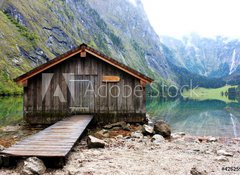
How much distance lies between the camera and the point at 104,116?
20.7 meters

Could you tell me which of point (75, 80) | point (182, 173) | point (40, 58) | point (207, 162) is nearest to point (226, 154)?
point (207, 162)

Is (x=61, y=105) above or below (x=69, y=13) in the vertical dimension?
below

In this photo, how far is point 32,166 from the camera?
31.7ft

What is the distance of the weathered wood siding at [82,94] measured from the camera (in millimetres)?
20578

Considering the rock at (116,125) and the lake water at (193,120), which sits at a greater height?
the rock at (116,125)

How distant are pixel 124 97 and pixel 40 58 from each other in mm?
107667

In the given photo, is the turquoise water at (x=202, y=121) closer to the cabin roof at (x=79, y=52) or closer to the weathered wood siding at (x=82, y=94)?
the weathered wood siding at (x=82, y=94)

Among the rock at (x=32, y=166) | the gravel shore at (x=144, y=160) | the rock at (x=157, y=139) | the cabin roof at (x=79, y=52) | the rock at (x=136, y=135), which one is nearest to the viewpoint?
the rock at (x=32, y=166)

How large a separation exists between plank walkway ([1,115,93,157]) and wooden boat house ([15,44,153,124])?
4.06m

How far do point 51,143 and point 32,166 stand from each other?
245 cm

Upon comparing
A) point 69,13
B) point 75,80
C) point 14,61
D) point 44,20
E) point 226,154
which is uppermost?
point 69,13

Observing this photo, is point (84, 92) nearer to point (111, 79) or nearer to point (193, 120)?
point (111, 79)

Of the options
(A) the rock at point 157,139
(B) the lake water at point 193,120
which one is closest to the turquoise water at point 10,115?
(B) the lake water at point 193,120

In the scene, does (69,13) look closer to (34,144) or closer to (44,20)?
(44,20)
